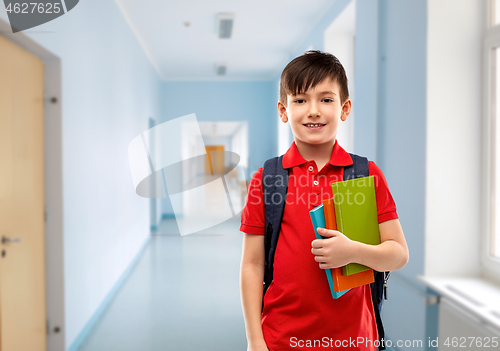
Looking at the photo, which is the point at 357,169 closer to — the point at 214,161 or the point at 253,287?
the point at 253,287

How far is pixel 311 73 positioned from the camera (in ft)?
2.46

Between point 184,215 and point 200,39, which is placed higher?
point 200,39

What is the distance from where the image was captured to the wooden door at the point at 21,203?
64.5 inches

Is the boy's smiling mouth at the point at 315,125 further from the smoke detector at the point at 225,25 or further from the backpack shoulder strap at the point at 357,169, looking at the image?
the smoke detector at the point at 225,25

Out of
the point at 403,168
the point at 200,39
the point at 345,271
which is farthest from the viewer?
the point at 200,39

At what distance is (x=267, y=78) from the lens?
7.29 m

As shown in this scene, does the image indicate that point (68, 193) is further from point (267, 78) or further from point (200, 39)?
point (267, 78)

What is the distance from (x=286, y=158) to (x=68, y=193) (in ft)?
6.03

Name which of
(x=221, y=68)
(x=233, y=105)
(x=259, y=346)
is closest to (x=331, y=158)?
(x=259, y=346)

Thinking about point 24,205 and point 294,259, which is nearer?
point 294,259

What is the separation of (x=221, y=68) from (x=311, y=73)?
5.73 metres

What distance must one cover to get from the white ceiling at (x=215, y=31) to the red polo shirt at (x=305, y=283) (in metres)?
3.29

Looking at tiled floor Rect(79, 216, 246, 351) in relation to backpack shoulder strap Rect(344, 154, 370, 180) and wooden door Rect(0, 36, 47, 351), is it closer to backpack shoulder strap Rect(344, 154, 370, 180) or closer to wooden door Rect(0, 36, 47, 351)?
wooden door Rect(0, 36, 47, 351)

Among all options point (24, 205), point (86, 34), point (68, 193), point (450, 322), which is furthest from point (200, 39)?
point (450, 322)
